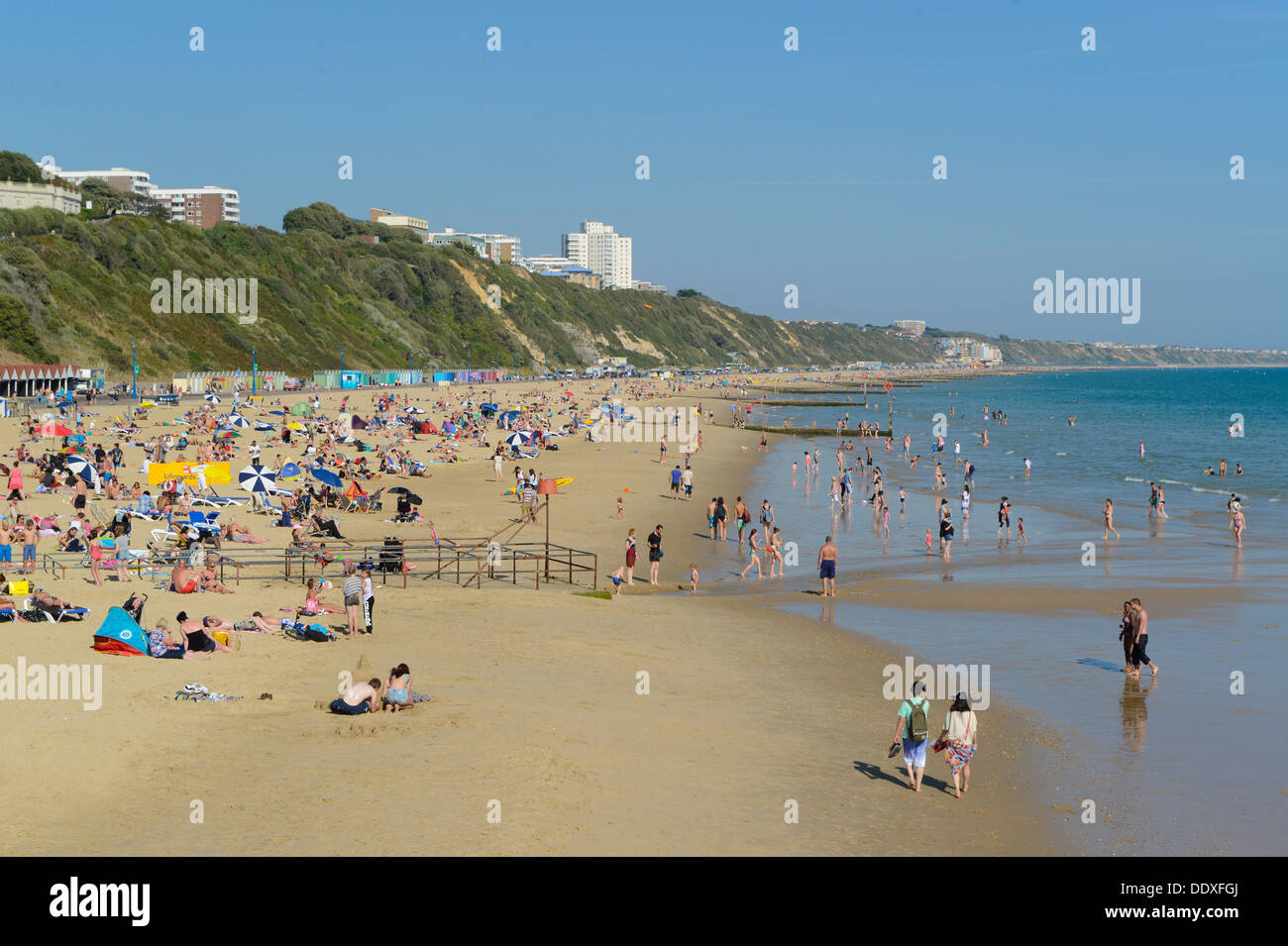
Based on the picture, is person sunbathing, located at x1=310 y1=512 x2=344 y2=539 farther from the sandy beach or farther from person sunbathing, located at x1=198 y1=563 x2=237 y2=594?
person sunbathing, located at x1=198 y1=563 x2=237 y2=594

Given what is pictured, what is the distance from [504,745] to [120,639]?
5.97m

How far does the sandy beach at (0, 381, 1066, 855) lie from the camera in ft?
30.6

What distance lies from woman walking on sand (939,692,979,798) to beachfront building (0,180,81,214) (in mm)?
114622

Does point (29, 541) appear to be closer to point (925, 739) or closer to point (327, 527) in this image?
point (327, 527)

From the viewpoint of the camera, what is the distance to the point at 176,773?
10383 mm

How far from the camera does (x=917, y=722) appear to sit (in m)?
11.0

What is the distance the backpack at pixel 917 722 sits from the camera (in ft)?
36.2

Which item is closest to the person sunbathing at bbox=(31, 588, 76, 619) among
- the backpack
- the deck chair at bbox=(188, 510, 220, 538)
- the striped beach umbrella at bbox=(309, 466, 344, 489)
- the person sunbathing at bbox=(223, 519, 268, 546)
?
the deck chair at bbox=(188, 510, 220, 538)

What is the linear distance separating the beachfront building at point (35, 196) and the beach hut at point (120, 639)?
107 metres

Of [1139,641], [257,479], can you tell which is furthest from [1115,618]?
[257,479]

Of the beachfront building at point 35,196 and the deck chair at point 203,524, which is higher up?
the beachfront building at point 35,196

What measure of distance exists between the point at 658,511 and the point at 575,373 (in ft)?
399

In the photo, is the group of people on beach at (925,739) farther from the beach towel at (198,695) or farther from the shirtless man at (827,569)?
the shirtless man at (827,569)

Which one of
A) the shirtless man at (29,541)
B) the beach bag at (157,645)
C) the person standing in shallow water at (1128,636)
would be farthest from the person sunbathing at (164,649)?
the person standing in shallow water at (1128,636)
